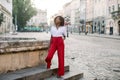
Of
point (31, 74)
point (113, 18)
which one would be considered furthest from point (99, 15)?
point (31, 74)

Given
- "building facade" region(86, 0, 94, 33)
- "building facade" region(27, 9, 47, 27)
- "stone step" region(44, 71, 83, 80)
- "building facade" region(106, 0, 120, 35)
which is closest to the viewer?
"stone step" region(44, 71, 83, 80)

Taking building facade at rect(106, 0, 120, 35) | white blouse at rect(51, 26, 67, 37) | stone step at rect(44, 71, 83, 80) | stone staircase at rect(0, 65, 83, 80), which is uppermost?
building facade at rect(106, 0, 120, 35)

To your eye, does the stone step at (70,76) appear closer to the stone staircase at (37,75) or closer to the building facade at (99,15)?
the stone staircase at (37,75)

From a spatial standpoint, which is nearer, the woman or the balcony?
the woman

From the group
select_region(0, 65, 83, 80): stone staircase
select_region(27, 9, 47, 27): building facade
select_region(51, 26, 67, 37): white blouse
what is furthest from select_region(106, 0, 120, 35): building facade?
select_region(27, 9, 47, 27): building facade

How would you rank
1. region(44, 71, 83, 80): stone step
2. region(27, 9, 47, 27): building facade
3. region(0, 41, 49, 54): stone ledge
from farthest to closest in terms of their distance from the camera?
region(27, 9, 47, 27): building facade < region(44, 71, 83, 80): stone step < region(0, 41, 49, 54): stone ledge

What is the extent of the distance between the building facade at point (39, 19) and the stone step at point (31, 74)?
143324mm

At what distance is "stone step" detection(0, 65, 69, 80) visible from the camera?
5.99 meters

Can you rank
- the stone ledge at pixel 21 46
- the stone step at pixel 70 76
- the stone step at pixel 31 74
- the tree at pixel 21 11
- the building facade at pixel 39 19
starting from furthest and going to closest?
the building facade at pixel 39 19, the tree at pixel 21 11, the stone step at pixel 70 76, the stone ledge at pixel 21 46, the stone step at pixel 31 74

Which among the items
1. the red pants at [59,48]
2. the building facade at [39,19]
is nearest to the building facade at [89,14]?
the building facade at [39,19]

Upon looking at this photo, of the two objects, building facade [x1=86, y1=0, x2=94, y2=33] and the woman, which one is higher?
building facade [x1=86, y1=0, x2=94, y2=33]

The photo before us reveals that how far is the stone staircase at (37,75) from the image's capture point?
6.02m

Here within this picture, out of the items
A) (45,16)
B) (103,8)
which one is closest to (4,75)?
(103,8)

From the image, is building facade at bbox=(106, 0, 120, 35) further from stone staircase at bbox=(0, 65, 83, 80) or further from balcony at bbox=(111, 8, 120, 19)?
stone staircase at bbox=(0, 65, 83, 80)
